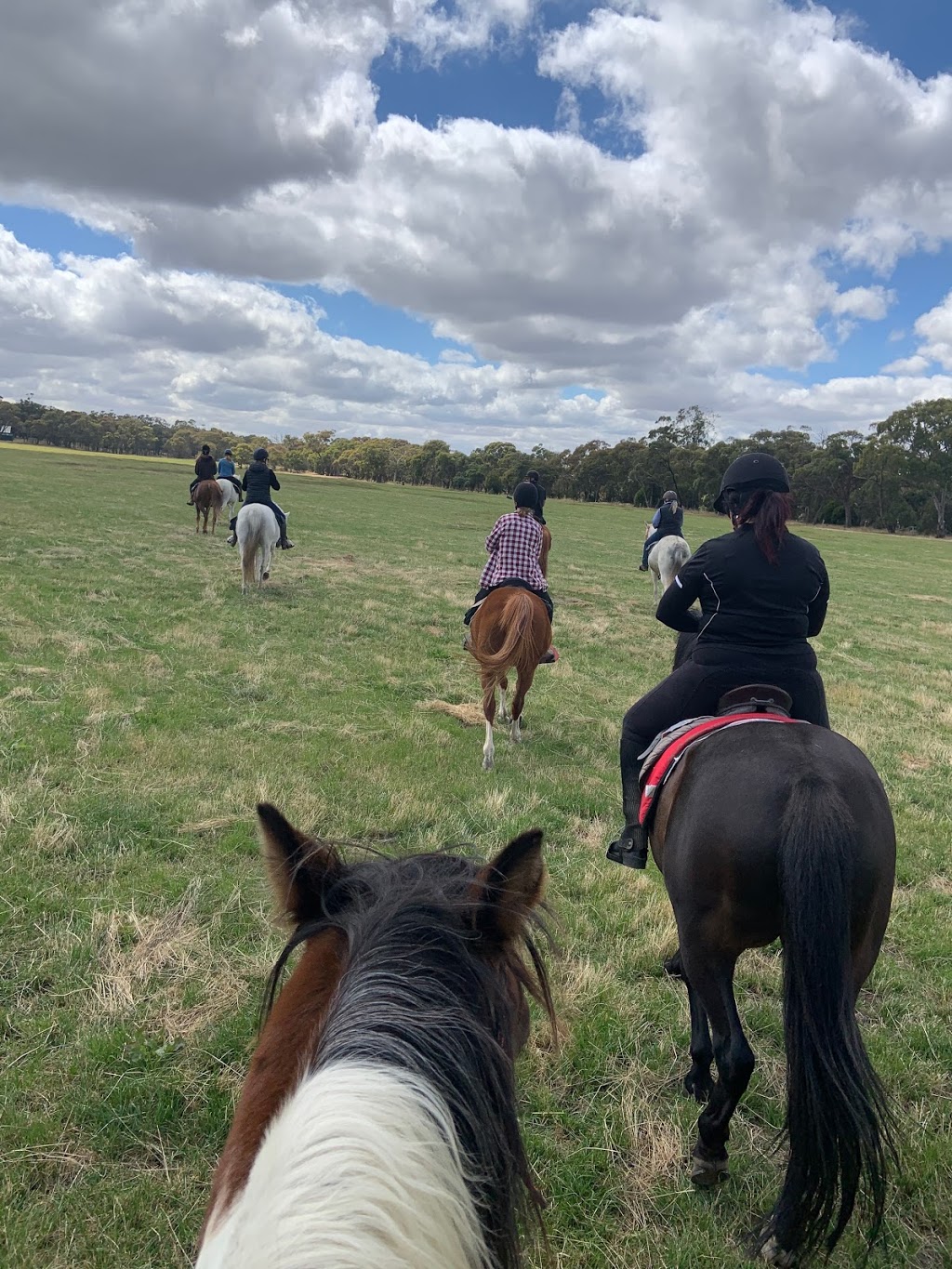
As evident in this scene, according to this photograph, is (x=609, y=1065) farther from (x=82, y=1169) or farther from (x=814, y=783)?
(x=82, y=1169)

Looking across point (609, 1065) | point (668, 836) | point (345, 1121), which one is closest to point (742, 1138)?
point (609, 1065)

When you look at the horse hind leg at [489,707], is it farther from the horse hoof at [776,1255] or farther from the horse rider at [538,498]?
the horse hoof at [776,1255]

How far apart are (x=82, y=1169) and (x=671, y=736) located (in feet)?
9.89

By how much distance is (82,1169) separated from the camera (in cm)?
267

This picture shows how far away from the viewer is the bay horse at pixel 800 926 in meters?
2.34

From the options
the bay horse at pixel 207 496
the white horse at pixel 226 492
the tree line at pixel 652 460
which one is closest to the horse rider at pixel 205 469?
the bay horse at pixel 207 496

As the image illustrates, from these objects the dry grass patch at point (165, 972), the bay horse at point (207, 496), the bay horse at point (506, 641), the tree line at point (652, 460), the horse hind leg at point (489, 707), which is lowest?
the dry grass patch at point (165, 972)

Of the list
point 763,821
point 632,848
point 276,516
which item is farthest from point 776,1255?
point 276,516

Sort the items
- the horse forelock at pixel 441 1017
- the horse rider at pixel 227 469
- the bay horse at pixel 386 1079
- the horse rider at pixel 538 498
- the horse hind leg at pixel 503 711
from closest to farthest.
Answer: the bay horse at pixel 386 1079
the horse forelock at pixel 441 1017
the horse hind leg at pixel 503 711
the horse rider at pixel 538 498
the horse rider at pixel 227 469

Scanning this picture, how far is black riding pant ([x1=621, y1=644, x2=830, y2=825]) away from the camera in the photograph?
3.68 m

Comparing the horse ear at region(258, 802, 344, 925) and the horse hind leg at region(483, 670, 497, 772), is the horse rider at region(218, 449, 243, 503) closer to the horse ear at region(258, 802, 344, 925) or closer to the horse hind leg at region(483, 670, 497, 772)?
the horse hind leg at region(483, 670, 497, 772)

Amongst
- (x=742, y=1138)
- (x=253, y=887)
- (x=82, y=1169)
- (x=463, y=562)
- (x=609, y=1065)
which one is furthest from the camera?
(x=463, y=562)

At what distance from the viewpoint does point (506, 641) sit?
24.8 ft

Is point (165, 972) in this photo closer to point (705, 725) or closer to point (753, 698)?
point (705, 725)
